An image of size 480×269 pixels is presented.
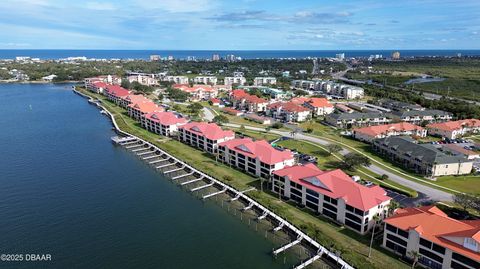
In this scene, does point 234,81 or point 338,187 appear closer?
point 338,187

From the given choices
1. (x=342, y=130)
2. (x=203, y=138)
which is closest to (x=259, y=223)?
(x=203, y=138)

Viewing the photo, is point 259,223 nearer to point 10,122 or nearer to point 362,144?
point 362,144

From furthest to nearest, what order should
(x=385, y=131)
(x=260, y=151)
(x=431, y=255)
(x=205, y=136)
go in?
(x=385, y=131) < (x=205, y=136) < (x=260, y=151) < (x=431, y=255)

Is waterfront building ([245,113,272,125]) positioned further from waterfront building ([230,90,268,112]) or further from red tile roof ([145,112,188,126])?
red tile roof ([145,112,188,126])

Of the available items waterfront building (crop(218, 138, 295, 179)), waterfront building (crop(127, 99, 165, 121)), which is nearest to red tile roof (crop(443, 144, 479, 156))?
waterfront building (crop(218, 138, 295, 179))

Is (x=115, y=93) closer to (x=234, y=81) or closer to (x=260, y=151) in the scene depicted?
(x=234, y=81)

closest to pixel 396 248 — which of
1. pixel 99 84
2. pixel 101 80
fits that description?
pixel 99 84

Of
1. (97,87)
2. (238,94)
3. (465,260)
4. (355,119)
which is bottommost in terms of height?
(465,260)

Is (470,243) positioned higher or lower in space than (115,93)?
lower
